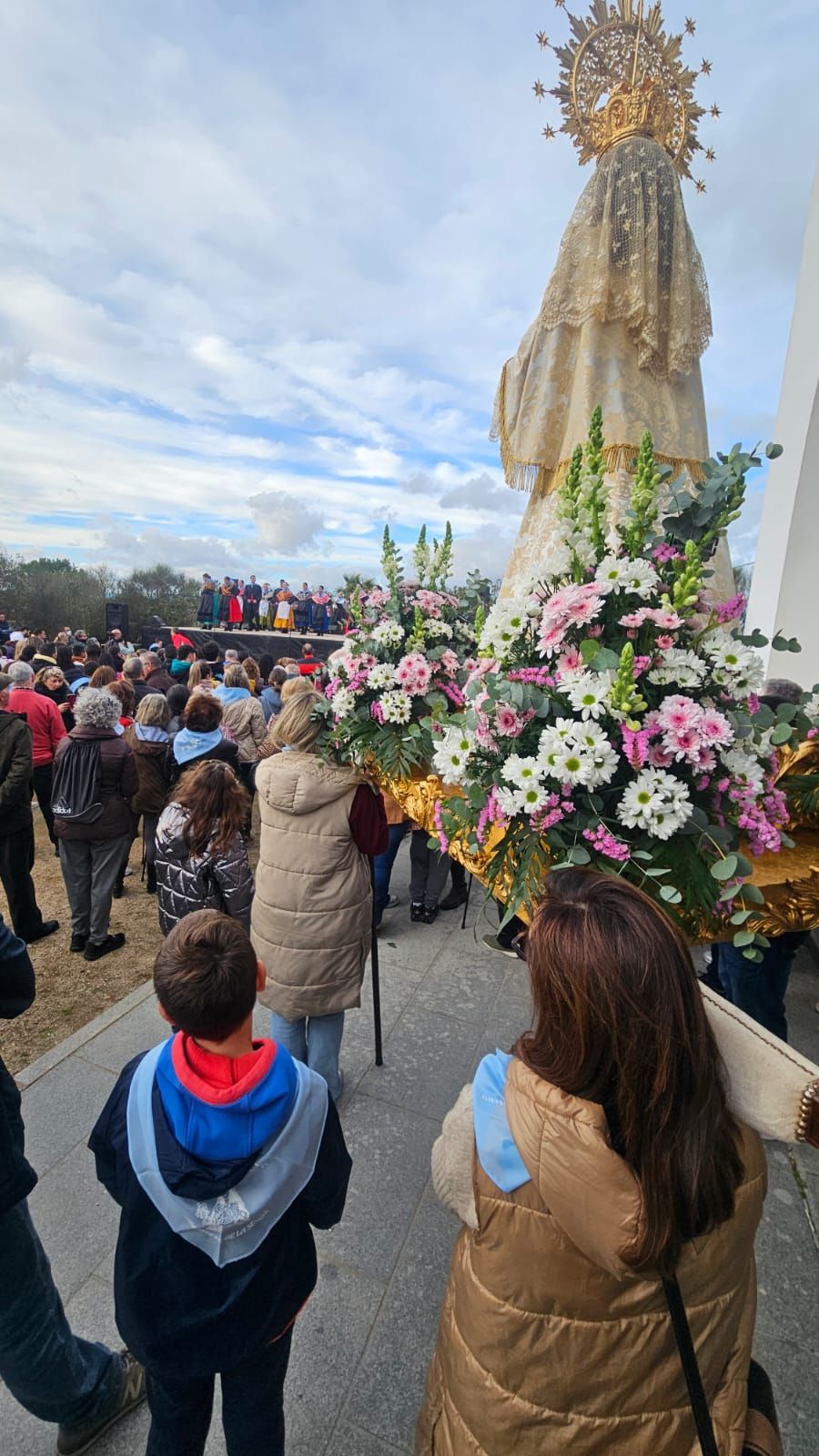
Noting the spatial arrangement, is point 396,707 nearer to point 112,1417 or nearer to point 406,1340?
point 406,1340

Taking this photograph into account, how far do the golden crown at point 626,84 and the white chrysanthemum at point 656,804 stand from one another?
9.81 ft

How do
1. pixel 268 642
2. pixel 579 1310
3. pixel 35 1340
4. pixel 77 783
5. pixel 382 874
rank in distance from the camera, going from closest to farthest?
pixel 579 1310, pixel 35 1340, pixel 77 783, pixel 382 874, pixel 268 642

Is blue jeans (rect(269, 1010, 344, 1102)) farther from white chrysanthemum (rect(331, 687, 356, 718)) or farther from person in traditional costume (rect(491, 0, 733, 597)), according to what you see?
person in traditional costume (rect(491, 0, 733, 597))

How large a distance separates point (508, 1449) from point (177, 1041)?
0.99 metres

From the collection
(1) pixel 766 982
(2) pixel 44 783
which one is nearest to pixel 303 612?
(2) pixel 44 783

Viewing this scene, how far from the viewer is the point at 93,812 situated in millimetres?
4531

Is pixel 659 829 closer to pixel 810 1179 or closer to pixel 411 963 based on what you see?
pixel 810 1179

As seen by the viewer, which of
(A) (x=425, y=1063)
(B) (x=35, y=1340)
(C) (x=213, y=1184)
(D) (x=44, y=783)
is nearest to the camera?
(C) (x=213, y=1184)

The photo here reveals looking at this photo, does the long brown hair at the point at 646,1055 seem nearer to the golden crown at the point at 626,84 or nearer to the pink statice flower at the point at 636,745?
the pink statice flower at the point at 636,745

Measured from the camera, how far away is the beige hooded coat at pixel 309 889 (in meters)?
2.72

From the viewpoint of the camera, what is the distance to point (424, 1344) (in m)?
2.01

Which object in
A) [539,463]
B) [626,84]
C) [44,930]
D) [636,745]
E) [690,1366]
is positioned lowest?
[44,930]

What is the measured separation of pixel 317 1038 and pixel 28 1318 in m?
1.46

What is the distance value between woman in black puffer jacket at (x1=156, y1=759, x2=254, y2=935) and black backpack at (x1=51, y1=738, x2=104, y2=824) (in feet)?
5.86
